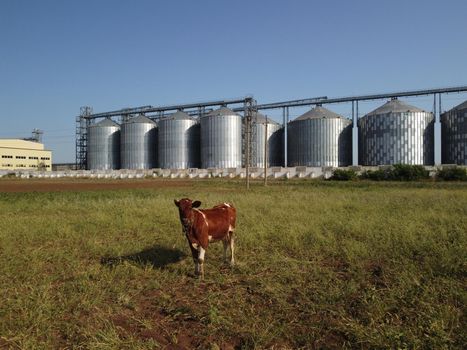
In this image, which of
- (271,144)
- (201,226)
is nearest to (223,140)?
(271,144)

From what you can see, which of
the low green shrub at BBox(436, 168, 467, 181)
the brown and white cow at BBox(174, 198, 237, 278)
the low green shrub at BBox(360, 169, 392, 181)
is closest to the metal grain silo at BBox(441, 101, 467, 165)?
the low green shrub at BBox(436, 168, 467, 181)

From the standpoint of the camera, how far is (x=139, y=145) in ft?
232

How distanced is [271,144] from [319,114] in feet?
38.3

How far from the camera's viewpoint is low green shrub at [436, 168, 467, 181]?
136 feet

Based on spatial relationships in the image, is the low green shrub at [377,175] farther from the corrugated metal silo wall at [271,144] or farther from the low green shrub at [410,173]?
the corrugated metal silo wall at [271,144]

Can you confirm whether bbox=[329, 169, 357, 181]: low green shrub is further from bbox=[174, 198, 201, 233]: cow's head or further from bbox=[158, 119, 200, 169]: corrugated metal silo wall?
bbox=[174, 198, 201, 233]: cow's head

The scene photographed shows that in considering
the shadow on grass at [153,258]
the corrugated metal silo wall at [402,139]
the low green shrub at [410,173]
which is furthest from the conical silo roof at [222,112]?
the shadow on grass at [153,258]

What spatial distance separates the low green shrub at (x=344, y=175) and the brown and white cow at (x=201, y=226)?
41.7 metres

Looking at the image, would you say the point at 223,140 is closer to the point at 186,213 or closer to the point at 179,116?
the point at 179,116

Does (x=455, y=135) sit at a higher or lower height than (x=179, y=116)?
lower

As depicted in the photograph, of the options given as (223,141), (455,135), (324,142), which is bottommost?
(324,142)

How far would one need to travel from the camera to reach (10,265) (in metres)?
6.45

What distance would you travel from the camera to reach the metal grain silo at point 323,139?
59.3 metres

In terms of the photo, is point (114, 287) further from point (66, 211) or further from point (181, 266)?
point (66, 211)
